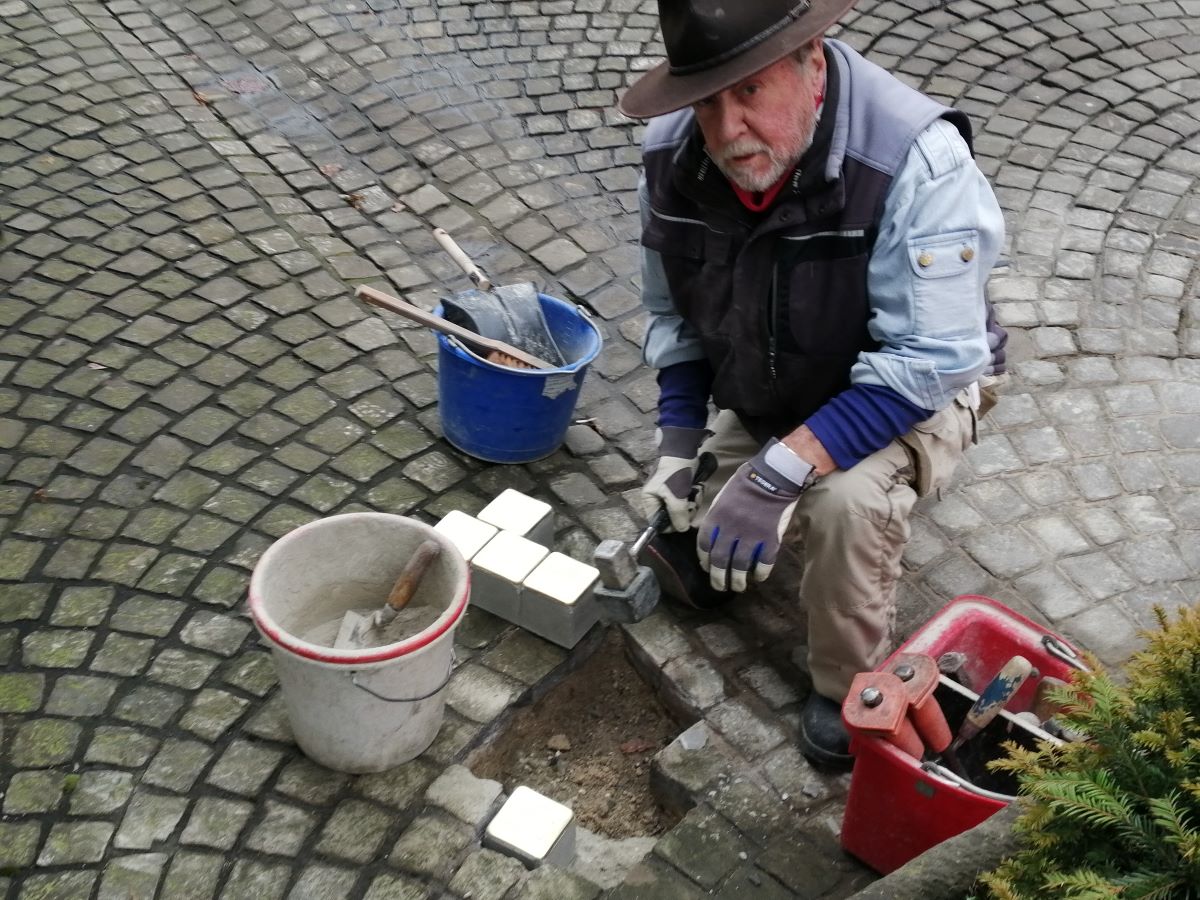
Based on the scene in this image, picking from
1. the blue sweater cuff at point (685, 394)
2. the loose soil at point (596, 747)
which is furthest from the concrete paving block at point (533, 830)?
the blue sweater cuff at point (685, 394)

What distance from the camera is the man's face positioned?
8.89 feet

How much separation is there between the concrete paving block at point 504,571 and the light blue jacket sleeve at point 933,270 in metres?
1.16

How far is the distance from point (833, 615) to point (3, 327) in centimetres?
332

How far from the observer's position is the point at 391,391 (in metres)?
4.27

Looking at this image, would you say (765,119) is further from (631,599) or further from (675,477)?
(631,599)

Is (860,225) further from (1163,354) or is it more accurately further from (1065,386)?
(1163,354)

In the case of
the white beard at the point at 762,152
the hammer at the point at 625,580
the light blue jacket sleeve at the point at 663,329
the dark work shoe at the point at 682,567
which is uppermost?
the white beard at the point at 762,152

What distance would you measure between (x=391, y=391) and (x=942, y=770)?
8.25 feet

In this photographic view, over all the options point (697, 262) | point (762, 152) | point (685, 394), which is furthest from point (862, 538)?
point (762, 152)

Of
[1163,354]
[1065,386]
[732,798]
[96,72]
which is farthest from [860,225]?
[96,72]

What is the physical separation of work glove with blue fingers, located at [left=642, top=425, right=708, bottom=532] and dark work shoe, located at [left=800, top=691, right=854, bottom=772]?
2.09 ft

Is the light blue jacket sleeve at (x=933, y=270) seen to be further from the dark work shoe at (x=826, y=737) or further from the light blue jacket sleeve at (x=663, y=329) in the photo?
the dark work shoe at (x=826, y=737)

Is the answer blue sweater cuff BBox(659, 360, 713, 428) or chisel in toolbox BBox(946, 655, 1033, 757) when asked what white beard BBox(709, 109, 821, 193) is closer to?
blue sweater cuff BBox(659, 360, 713, 428)

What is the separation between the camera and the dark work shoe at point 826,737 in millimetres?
3082
